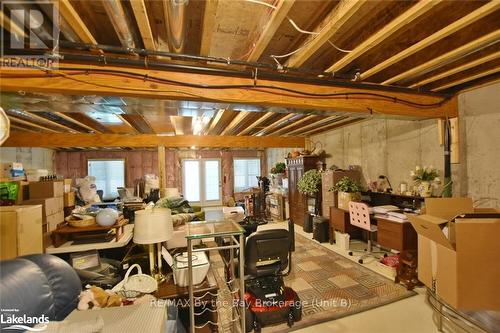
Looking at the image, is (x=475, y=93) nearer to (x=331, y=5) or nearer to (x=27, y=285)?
(x=331, y=5)

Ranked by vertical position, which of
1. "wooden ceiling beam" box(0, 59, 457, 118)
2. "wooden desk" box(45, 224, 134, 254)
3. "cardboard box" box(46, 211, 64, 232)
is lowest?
"wooden desk" box(45, 224, 134, 254)

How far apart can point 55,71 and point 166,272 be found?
1.76 m

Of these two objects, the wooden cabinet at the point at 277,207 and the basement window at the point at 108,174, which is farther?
the basement window at the point at 108,174

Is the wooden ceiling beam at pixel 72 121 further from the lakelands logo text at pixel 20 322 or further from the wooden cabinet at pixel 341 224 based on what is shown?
the wooden cabinet at pixel 341 224

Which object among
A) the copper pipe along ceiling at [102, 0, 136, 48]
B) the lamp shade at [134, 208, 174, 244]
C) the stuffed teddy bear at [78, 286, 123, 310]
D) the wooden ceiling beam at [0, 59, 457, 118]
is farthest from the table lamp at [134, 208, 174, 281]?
the copper pipe along ceiling at [102, 0, 136, 48]

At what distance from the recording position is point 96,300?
133 centimetres

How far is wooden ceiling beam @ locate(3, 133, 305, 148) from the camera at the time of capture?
408 cm

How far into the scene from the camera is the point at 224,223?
1.81 meters

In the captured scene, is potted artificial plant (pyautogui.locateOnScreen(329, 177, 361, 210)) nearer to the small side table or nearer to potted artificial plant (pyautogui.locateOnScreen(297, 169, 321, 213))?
potted artificial plant (pyautogui.locateOnScreen(297, 169, 321, 213))

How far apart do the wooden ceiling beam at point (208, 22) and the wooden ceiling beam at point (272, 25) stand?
34cm

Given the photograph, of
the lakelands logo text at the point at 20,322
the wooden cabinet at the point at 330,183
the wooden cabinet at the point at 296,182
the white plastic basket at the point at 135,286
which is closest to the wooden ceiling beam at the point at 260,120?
the wooden cabinet at the point at 296,182

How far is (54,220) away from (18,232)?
1.57 meters

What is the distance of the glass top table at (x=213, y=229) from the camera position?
4.96 ft

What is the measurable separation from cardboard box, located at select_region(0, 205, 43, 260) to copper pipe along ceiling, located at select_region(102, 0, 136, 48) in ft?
3.69
